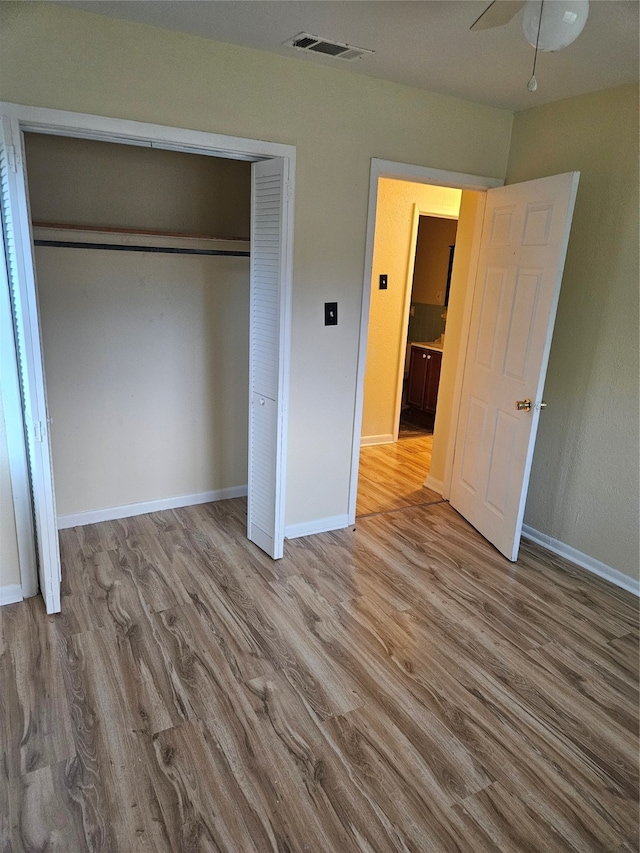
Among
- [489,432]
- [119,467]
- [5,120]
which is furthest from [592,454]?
[5,120]

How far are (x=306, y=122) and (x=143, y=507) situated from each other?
2.49 metres

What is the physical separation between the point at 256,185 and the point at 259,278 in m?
0.47

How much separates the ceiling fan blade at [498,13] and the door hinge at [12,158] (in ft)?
5.63

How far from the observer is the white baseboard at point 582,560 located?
301cm

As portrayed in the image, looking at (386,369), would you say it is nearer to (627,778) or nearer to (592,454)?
(592,454)

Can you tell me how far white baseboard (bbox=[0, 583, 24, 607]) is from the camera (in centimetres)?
264

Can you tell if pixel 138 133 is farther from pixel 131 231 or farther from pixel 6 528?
pixel 6 528

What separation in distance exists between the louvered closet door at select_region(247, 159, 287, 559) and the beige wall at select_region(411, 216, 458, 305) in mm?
4015

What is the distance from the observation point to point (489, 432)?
3416 mm

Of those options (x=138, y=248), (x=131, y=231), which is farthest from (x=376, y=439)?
(x=131, y=231)

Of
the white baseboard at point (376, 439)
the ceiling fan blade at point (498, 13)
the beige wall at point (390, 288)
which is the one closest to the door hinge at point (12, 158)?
the ceiling fan blade at point (498, 13)

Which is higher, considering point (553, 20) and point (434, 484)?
point (553, 20)

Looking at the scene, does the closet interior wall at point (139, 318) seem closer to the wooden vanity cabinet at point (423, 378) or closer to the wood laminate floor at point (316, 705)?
the wood laminate floor at point (316, 705)

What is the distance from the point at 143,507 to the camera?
365 cm
